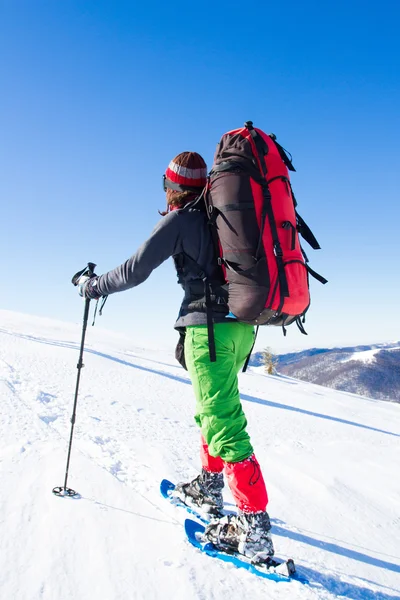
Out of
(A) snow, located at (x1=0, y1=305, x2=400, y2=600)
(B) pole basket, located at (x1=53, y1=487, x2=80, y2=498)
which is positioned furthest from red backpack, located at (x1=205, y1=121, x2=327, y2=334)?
(B) pole basket, located at (x1=53, y1=487, x2=80, y2=498)

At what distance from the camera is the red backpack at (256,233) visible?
88.6 inches

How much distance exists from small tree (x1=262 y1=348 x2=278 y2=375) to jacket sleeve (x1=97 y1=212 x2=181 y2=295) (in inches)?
1154

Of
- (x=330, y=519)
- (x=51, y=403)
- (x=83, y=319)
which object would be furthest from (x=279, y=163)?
(x=51, y=403)

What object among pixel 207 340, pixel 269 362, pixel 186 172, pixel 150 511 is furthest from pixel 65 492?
pixel 269 362

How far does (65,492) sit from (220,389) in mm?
1258

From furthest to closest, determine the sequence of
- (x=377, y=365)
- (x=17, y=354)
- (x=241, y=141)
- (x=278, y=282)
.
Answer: (x=377, y=365) → (x=17, y=354) → (x=241, y=141) → (x=278, y=282)

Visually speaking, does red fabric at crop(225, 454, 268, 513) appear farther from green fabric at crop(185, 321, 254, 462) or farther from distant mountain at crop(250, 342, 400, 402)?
distant mountain at crop(250, 342, 400, 402)

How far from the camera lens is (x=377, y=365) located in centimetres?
14725

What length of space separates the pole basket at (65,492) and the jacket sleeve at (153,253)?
56.7 inches

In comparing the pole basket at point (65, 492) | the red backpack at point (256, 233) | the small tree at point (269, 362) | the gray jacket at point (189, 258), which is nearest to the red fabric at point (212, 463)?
the pole basket at point (65, 492)

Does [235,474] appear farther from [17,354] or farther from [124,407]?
[17,354]

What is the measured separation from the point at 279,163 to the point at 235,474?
2030 mm

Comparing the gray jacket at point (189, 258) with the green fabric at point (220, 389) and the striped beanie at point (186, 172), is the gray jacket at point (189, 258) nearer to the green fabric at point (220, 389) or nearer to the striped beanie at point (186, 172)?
the green fabric at point (220, 389)

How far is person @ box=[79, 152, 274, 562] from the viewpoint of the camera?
227 centimetres
